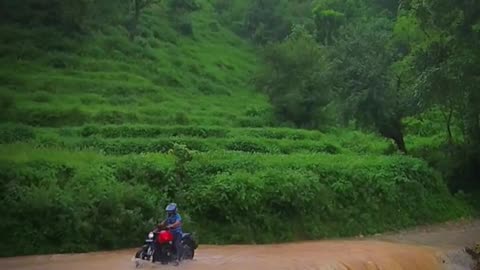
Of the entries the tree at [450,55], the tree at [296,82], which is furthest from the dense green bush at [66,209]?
the tree at [296,82]

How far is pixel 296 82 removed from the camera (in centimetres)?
3975

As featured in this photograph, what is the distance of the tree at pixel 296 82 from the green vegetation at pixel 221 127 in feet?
0.27

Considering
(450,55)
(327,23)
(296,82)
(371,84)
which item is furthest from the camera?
(327,23)

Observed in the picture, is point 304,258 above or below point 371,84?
below

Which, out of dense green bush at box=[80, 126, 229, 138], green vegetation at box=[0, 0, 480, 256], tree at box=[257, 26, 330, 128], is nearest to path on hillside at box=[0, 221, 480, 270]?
green vegetation at box=[0, 0, 480, 256]

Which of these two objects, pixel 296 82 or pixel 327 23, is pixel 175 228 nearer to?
pixel 296 82

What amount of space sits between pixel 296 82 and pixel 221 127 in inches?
273

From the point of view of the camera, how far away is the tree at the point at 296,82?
3884cm

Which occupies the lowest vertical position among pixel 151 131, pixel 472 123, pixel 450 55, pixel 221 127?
pixel 151 131

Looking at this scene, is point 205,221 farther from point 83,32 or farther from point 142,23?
point 142,23

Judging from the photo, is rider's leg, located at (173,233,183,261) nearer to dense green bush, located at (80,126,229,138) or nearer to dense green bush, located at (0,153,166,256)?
dense green bush, located at (0,153,166,256)

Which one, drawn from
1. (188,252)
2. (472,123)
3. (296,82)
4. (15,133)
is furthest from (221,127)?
(188,252)

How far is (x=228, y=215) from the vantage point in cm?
2205

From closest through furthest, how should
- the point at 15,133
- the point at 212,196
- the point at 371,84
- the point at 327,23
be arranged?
the point at 212,196 < the point at 15,133 < the point at 371,84 < the point at 327,23
